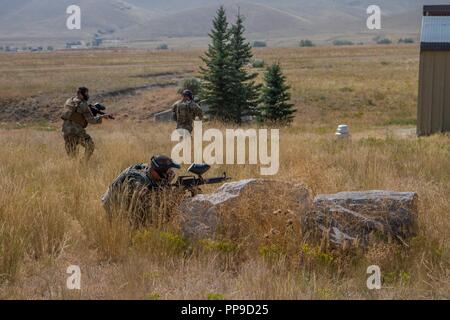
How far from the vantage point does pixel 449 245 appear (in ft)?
19.2

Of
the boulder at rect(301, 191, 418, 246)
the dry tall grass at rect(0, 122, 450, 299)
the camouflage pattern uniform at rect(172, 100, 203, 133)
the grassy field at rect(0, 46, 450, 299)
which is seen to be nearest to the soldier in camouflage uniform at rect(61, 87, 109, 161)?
the grassy field at rect(0, 46, 450, 299)

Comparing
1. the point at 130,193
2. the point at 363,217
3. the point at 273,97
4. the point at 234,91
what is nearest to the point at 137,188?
the point at 130,193

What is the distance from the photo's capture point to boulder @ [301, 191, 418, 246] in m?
5.80

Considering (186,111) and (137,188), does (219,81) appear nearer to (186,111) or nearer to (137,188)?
(186,111)

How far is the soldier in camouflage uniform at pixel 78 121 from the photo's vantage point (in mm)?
10664

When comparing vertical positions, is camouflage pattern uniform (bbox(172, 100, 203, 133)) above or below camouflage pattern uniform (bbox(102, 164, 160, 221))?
above

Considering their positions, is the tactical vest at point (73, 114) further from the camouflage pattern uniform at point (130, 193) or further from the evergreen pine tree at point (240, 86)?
the evergreen pine tree at point (240, 86)

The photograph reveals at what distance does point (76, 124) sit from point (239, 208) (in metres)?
5.56

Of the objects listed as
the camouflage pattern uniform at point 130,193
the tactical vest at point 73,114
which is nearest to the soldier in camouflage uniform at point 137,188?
the camouflage pattern uniform at point 130,193

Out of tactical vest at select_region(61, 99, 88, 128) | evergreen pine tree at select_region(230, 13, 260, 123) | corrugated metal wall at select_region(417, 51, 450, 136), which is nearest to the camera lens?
tactical vest at select_region(61, 99, 88, 128)

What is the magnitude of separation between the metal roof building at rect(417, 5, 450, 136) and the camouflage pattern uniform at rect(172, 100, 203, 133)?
29.3 ft

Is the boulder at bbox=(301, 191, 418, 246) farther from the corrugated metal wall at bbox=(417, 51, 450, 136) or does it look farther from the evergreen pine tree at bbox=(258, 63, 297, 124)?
the evergreen pine tree at bbox=(258, 63, 297, 124)

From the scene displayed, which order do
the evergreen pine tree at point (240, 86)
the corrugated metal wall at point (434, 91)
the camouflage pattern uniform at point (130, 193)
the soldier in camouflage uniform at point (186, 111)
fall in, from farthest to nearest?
1. the evergreen pine tree at point (240, 86)
2. the corrugated metal wall at point (434, 91)
3. the soldier in camouflage uniform at point (186, 111)
4. the camouflage pattern uniform at point (130, 193)

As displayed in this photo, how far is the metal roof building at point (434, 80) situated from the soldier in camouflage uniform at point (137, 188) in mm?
13919
